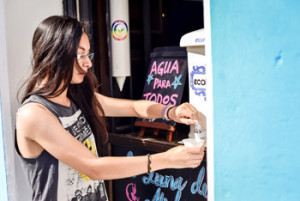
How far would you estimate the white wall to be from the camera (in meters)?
1.99

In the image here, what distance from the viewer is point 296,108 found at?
3.24 feet

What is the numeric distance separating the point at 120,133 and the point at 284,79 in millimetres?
1473

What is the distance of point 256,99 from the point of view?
105 centimetres

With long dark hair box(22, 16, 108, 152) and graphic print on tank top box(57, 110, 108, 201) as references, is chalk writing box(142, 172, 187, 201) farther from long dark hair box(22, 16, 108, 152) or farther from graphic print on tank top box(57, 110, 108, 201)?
long dark hair box(22, 16, 108, 152)

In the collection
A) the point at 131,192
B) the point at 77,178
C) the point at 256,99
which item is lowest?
the point at 131,192

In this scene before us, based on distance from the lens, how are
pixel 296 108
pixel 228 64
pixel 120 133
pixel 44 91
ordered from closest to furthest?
pixel 296 108 < pixel 228 64 < pixel 44 91 < pixel 120 133

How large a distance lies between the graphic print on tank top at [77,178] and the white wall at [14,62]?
22.4 inches

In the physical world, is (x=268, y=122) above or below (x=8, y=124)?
above

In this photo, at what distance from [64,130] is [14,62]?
836mm

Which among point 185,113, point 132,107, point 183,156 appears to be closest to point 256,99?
point 183,156

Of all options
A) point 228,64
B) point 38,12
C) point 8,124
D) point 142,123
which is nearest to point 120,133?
point 142,123

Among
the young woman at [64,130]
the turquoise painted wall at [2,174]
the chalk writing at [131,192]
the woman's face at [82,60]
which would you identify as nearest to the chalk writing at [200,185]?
the young woman at [64,130]

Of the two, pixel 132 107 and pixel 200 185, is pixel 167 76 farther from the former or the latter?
pixel 200 185

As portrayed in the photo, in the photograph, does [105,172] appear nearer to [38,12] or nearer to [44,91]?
[44,91]
